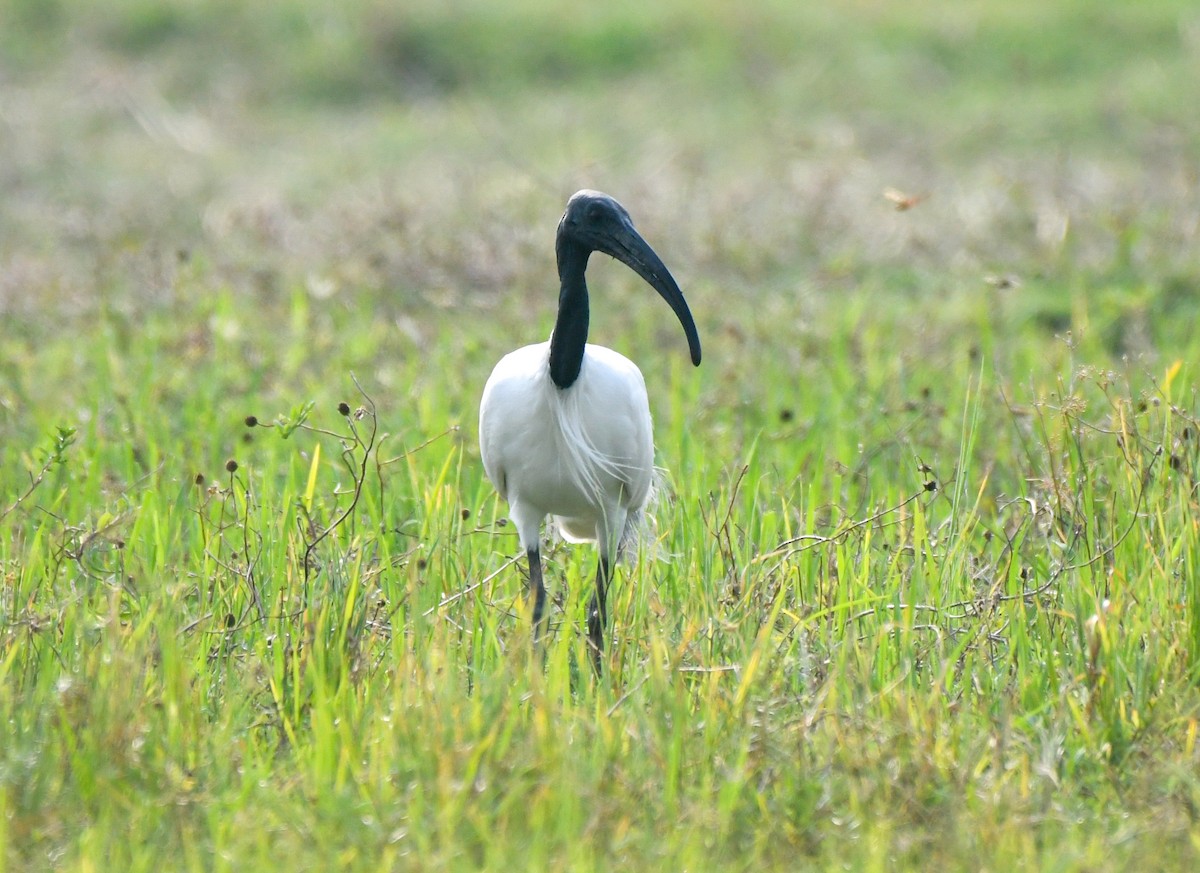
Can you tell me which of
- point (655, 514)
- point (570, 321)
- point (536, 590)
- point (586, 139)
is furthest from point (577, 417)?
point (586, 139)

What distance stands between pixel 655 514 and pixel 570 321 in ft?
3.60

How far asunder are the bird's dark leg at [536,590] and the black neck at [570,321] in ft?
1.69

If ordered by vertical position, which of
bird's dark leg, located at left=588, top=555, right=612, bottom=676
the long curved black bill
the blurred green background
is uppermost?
the long curved black bill

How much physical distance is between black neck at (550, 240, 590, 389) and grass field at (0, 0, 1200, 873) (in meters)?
0.48

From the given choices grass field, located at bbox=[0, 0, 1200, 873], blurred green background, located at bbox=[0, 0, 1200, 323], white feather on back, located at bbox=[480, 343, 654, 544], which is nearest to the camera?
grass field, located at bbox=[0, 0, 1200, 873]

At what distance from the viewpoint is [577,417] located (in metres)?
4.61

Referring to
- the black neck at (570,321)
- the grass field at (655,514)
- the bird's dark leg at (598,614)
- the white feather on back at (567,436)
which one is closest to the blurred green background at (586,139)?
the grass field at (655,514)

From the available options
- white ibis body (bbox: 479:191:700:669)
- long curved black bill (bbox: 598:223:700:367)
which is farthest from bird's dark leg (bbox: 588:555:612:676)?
long curved black bill (bbox: 598:223:700:367)

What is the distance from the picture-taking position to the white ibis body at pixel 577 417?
176 inches

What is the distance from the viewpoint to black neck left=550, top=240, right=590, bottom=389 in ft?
14.7

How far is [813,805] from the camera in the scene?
331cm

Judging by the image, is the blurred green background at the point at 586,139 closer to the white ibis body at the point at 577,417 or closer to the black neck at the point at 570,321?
the white ibis body at the point at 577,417

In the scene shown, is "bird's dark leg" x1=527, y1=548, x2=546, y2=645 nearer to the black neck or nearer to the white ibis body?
the white ibis body

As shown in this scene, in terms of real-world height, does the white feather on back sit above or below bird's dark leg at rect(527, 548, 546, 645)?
above
